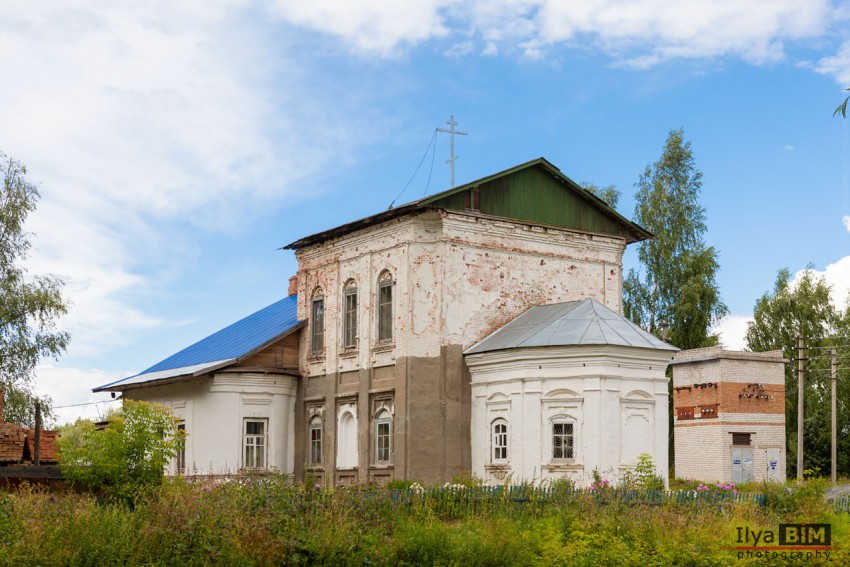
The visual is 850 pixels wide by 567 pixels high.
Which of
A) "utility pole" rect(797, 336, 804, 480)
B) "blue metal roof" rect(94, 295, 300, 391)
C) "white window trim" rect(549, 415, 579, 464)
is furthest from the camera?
"utility pole" rect(797, 336, 804, 480)

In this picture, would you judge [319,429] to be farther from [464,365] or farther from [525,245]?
[525,245]

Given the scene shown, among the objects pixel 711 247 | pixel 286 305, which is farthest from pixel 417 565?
pixel 711 247

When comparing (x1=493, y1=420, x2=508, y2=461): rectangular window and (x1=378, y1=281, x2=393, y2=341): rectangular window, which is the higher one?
(x1=378, y1=281, x2=393, y2=341): rectangular window

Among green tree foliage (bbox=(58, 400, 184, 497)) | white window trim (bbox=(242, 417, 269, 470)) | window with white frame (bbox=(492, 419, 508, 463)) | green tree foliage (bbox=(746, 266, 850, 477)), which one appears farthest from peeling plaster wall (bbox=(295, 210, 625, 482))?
green tree foliage (bbox=(746, 266, 850, 477))

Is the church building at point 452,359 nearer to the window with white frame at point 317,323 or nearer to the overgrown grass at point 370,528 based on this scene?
the window with white frame at point 317,323

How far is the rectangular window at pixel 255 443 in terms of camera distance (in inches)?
1061

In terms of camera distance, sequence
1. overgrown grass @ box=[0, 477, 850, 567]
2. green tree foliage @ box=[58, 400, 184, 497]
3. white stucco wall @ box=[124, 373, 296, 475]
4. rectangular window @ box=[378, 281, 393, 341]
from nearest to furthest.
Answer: overgrown grass @ box=[0, 477, 850, 567] → green tree foliage @ box=[58, 400, 184, 497] → rectangular window @ box=[378, 281, 393, 341] → white stucco wall @ box=[124, 373, 296, 475]

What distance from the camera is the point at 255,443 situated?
2716cm

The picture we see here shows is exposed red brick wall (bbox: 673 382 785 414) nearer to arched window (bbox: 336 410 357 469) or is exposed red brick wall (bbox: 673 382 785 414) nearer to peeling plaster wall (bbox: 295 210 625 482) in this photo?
peeling plaster wall (bbox: 295 210 625 482)

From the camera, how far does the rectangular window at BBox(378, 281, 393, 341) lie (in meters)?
24.4

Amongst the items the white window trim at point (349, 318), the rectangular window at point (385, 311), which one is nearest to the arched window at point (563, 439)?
the rectangular window at point (385, 311)

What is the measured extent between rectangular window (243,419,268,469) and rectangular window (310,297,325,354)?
2.43 metres

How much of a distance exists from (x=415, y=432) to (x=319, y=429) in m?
4.62

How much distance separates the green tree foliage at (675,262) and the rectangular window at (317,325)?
58.1 feet
